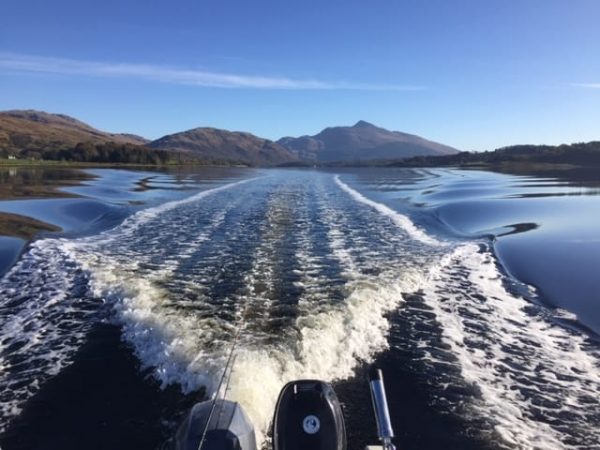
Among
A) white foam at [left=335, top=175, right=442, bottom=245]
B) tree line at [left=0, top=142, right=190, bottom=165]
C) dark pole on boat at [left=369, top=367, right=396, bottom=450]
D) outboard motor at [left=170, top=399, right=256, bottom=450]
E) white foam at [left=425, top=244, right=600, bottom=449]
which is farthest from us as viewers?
tree line at [left=0, top=142, right=190, bottom=165]

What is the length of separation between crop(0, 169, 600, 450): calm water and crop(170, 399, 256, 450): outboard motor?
4.21 feet

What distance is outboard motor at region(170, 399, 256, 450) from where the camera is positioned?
415cm

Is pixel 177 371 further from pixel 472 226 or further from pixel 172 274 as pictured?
pixel 472 226

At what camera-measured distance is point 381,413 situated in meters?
4.45

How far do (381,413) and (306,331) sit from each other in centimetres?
382

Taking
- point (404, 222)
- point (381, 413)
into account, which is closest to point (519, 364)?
point (381, 413)

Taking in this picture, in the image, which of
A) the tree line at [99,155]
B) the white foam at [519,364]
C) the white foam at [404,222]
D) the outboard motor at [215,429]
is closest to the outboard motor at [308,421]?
the outboard motor at [215,429]

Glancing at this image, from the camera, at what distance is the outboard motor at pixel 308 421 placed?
4.49 meters

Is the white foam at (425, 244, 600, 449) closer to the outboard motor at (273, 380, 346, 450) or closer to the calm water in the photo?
the calm water

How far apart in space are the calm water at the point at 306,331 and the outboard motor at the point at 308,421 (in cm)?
104

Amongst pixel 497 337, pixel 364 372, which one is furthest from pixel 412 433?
pixel 497 337

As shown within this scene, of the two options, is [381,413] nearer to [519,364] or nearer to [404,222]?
[519,364]

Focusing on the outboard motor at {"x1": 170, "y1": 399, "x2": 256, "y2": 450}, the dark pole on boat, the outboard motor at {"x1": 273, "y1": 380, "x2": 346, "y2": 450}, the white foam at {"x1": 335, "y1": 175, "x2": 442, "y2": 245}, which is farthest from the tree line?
the dark pole on boat

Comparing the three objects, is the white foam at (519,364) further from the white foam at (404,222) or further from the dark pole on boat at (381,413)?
the white foam at (404,222)
